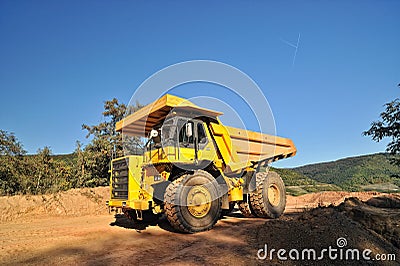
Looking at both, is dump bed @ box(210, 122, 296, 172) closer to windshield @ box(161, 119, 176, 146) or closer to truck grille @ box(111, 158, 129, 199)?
windshield @ box(161, 119, 176, 146)

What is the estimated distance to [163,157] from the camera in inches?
292


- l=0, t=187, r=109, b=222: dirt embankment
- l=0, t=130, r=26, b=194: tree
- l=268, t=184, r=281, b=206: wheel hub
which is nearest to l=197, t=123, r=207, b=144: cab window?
l=268, t=184, r=281, b=206: wheel hub

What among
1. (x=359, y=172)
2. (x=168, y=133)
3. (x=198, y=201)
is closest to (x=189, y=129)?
(x=168, y=133)

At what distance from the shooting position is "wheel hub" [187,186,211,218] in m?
6.99

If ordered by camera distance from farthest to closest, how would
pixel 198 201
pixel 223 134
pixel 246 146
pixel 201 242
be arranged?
pixel 246 146 < pixel 223 134 < pixel 198 201 < pixel 201 242

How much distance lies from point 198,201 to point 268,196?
342 centimetres

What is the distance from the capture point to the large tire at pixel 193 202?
666cm

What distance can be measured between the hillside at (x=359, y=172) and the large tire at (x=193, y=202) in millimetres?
16867

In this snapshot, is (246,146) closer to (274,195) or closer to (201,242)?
(274,195)

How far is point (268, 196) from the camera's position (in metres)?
9.61

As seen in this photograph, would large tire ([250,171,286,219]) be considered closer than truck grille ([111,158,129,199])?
No

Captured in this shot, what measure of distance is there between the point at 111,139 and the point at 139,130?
9523 mm

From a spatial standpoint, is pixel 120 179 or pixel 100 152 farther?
pixel 100 152

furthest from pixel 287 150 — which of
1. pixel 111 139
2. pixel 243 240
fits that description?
pixel 111 139
